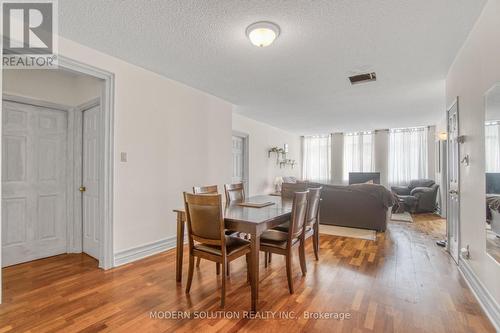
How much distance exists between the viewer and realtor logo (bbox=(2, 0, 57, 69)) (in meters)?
2.02

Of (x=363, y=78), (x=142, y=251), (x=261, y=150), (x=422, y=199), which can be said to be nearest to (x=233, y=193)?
(x=142, y=251)

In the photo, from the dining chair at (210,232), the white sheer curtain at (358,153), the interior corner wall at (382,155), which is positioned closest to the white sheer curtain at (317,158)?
the white sheer curtain at (358,153)

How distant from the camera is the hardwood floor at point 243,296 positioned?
179cm

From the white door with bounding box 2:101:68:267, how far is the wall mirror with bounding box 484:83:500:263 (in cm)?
461

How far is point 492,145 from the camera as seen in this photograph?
1.88 meters

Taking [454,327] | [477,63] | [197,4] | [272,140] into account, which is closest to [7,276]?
[197,4]

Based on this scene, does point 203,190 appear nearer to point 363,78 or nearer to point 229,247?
point 229,247

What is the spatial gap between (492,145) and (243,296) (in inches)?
92.5

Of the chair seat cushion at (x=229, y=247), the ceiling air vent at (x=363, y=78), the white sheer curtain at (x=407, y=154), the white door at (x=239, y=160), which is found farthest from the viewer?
the white sheer curtain at (x=407, y=154)

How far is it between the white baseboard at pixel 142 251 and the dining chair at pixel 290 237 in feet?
5.47

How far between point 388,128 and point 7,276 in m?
8.88

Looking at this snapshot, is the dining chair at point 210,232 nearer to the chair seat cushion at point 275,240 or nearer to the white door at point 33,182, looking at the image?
the chair seat cushion at point 275,240

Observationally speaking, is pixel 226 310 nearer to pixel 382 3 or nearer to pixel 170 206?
pixel 170 206

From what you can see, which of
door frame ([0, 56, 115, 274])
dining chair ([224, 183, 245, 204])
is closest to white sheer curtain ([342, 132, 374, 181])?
dining chair ([224, 183, 245, 204])
